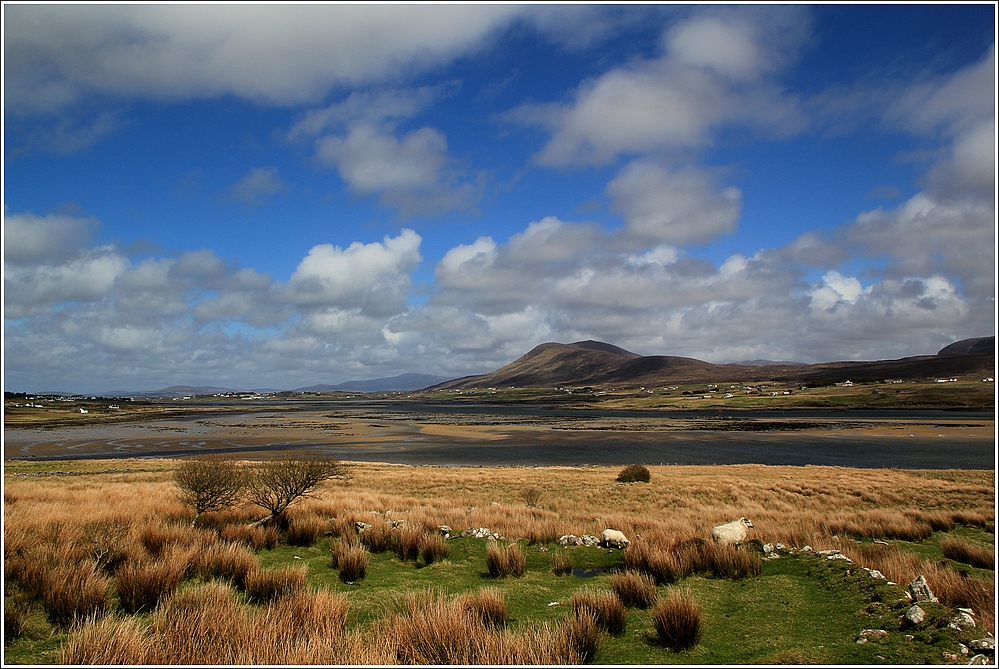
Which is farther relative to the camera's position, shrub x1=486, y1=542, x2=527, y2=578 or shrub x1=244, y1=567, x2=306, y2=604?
shrub x1=486, y1=542, x2=527, y2=578

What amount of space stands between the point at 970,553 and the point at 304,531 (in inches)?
616

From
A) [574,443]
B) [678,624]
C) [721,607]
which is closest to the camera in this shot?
[678,624]

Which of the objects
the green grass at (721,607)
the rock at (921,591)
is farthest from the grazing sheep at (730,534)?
the rock at (921,591)

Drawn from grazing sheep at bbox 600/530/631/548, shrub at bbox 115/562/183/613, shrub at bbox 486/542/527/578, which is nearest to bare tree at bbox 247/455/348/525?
shrub at bbox 115/562/183/613

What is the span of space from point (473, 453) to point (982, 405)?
137202 millimetres

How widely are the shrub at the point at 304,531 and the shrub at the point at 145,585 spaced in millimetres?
4959

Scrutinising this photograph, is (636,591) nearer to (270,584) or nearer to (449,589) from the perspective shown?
(449,589)

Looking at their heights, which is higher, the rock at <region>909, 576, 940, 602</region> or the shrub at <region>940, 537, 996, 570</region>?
the rock at <region>909, 576, 940, 602</region>

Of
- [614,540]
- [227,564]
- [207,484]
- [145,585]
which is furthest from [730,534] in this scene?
[207,484]

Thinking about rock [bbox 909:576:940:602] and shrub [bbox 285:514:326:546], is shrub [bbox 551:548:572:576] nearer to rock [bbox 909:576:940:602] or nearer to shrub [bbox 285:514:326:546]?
rock [bbox 909:576:940:602]

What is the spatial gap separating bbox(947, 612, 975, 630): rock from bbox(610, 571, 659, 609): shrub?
3781 mm

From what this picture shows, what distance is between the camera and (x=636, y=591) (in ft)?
29.6

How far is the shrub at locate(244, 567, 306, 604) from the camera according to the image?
28.5 ft

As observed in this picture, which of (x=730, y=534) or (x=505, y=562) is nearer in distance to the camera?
(x=505, y=562)
